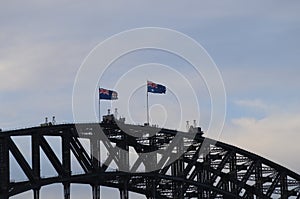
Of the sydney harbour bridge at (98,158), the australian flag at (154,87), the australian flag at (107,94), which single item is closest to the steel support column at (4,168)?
the sydney harbour bridge at (98,158)

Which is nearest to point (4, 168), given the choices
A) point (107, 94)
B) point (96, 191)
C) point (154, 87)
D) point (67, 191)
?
point (67, 191)

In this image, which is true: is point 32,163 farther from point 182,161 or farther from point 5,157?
point 182,161

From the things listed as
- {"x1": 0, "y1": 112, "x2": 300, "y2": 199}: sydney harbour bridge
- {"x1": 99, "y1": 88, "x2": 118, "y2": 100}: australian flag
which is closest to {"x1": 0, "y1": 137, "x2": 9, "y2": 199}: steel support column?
{"x1": 0, "y1": 112, "x2": 300, "y2": 199}: sydney harbour bridge

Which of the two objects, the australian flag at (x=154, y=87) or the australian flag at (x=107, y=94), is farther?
the australian flag at (x=154, y=87)

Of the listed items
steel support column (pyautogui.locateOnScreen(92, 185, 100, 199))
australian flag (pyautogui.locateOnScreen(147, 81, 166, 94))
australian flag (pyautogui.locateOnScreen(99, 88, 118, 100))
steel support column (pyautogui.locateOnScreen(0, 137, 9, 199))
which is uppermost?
australian flag (pyautogui.locateOnScreen(147, 81, 166, 94))

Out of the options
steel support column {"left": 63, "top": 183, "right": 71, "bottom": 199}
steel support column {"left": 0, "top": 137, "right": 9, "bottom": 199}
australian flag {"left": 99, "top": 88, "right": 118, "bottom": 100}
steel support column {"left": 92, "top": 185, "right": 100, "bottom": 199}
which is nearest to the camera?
steel support column {"left": 0, "top": 137, "right": 9, "bottom": 199}

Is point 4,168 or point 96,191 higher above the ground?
point 4,168

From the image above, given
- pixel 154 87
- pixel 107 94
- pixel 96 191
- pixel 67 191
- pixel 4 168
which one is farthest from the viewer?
pixel 154 87

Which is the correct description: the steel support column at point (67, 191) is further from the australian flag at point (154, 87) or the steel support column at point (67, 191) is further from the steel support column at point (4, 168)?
the australian flag at point (154, 87)

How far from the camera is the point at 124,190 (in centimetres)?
18900

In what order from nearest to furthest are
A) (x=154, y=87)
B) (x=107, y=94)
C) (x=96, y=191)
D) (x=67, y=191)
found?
1. (x=67, y=191)
2. (x=96, y=191)
3. (x=107, y=94)
4. (x=154, y=87)

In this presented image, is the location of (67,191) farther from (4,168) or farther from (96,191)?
(4,168)

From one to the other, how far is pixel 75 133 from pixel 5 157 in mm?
16460

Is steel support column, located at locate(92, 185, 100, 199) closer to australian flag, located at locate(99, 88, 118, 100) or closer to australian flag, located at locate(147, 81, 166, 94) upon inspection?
australian flag, located at locate(99, 88, 118, 100)
